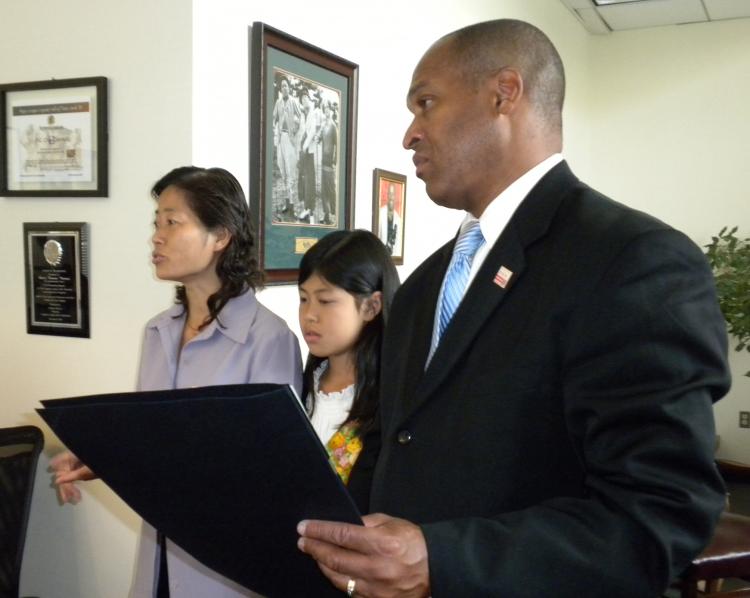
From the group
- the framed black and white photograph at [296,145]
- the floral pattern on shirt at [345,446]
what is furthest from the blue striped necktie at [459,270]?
the framed black and white photograph at [296,145]

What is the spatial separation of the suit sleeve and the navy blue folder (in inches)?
6.1

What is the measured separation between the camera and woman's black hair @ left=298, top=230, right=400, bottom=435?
181 centimetres

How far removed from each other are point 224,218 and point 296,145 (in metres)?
0.80

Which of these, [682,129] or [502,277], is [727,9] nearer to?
[682,129]

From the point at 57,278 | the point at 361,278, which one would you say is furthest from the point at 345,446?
the point at 57,278

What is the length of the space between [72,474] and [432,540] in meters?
1.09

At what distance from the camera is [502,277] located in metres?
0.98

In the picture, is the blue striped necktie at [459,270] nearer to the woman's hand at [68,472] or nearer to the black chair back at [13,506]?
the woman's hand at [68,472]

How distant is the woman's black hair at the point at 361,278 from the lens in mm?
1812

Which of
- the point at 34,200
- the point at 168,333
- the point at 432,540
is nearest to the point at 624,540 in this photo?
the point at 432,540

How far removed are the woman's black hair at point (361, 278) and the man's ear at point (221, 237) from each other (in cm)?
20

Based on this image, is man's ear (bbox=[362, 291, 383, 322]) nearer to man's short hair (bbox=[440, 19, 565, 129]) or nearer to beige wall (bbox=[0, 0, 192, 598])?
beige wall (bbox=[0, 0, 192, 598])

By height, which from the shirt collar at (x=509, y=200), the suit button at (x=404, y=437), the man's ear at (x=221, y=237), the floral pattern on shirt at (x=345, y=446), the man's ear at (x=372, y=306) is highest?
the shirt collar at (x=509, y=200)

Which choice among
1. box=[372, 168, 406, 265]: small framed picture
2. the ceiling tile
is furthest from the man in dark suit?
the ceiling tile
